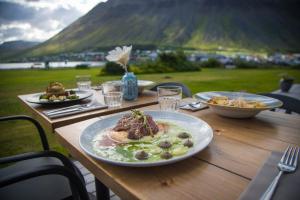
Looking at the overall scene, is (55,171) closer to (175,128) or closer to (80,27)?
(175,128)

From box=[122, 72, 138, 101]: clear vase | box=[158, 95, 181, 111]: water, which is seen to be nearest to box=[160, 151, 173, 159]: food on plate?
box=[158, 95, 181, 111]: water

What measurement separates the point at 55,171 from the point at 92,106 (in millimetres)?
672

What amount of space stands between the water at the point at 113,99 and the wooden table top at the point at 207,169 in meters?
0.44

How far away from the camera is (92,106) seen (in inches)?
55.4

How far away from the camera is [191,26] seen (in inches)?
2258

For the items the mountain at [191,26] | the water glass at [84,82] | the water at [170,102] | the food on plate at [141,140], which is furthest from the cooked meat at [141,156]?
the mountain at [191,26]

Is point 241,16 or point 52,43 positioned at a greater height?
point 241,16

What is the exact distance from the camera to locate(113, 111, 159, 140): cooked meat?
33.4 inches

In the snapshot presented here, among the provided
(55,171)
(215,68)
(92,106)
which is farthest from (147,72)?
(55,171)

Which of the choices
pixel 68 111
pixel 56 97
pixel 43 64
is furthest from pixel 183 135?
pixel 43 64

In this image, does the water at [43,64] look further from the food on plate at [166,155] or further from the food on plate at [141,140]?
the food on plate at [166,155]

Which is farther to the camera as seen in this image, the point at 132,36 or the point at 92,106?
the point at 132,36

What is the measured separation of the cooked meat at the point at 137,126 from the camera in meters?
0.85

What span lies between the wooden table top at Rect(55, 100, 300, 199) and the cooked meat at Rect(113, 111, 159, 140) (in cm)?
20
